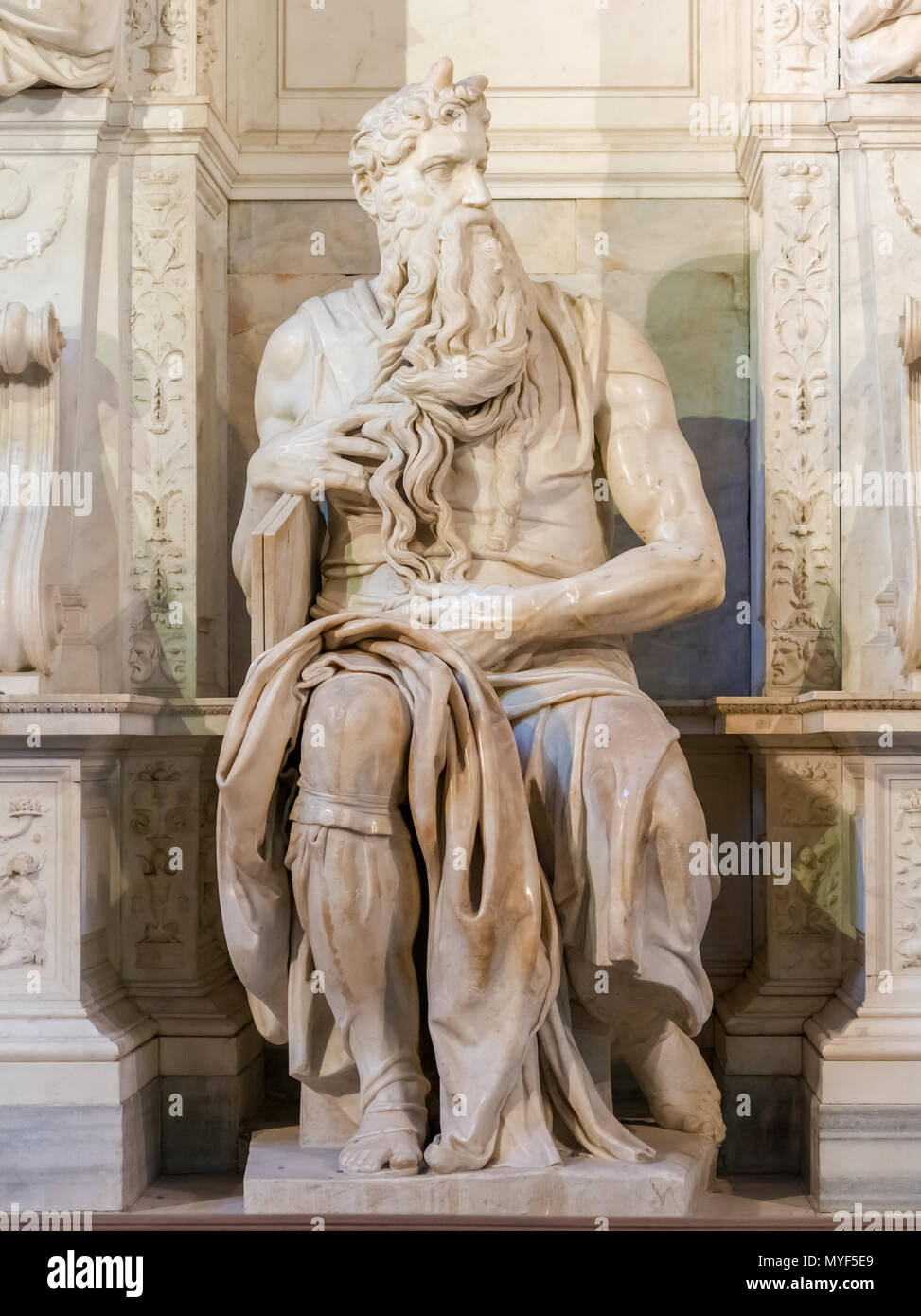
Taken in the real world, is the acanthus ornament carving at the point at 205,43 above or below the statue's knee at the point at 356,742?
above

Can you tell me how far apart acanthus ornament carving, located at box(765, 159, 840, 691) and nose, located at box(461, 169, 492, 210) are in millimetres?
942

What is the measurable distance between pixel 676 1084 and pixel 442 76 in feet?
7.88

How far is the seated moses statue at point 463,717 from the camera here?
3.31 meters

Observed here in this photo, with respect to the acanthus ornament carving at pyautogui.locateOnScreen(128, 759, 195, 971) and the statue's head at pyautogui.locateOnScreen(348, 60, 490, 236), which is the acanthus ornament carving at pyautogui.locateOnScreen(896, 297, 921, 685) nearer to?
the statue's head at pyautogui.locateOnScreen(348, 60, 490, 236)

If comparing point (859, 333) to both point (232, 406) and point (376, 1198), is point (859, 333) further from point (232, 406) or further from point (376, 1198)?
point (376, 1198)

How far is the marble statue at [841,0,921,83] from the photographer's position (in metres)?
4.27

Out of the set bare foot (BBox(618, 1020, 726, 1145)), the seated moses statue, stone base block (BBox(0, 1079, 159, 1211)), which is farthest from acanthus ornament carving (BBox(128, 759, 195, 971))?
bare foot (BBox(618, 1020, 726, 1145))

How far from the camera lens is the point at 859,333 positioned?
442cm

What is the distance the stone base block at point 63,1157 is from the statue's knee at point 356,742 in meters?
1.11

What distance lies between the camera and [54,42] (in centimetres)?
433

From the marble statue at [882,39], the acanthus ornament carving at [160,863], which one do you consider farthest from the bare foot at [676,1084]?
the marble statue at [882,39]

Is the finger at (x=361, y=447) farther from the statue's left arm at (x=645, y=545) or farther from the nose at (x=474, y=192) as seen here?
the nose at (x=474, y=192)
